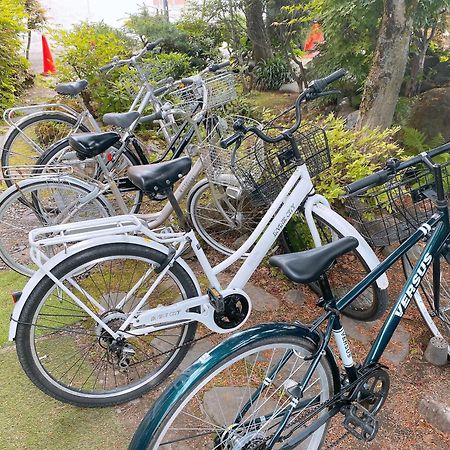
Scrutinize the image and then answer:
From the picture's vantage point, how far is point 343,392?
5.94 feet

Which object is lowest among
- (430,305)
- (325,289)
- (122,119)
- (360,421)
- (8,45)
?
(430,305)

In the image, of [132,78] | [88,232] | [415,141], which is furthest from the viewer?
[132,78]

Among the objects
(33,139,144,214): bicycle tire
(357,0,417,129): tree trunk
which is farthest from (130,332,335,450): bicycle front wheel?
(357,0,417,129): tree trunk

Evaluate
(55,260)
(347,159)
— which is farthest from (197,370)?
(347,159)

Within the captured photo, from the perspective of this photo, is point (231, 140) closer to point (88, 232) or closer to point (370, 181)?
point (370, 181)

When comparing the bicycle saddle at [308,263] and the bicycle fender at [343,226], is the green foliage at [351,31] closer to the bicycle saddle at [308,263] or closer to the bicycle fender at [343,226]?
the bicycle fender at [343,226]

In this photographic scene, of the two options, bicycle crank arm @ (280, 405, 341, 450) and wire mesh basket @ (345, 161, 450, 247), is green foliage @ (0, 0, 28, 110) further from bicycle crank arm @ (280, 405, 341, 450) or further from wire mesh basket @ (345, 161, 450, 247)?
bicycle crank arm @ (280, 405, 341, 450)

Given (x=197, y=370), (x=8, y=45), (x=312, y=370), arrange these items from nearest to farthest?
1. (x=197, y=370)
2. (x=312, y=370)
3. (x=8, y=45)

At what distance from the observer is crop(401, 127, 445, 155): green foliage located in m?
4.76


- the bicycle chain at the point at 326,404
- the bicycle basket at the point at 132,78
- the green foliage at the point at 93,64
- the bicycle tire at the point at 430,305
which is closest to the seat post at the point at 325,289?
the bicycle chain at the point at 326,404

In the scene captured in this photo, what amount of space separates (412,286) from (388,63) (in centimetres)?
289

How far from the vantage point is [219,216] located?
3580mm

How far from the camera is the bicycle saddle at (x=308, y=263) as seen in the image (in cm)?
151

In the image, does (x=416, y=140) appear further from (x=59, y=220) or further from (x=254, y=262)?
(x=59, y=220)
